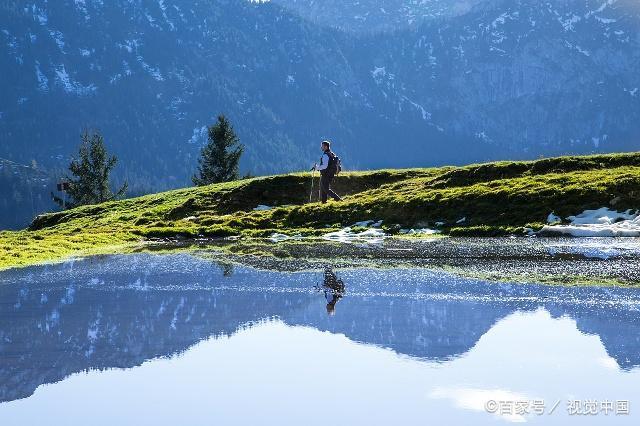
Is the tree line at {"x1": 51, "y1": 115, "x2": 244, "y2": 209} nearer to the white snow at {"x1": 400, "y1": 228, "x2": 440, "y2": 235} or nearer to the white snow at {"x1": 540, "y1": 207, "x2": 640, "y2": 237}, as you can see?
the white snow at {"x1": 400, "y1": 228, "x2": 440, "y2": 235}

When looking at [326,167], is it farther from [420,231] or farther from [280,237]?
[420,231]

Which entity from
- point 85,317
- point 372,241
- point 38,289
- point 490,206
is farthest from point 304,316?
point 490,206

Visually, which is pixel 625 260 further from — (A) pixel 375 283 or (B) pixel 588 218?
(B) pixel 588 218

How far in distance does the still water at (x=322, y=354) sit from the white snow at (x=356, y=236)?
1281cm

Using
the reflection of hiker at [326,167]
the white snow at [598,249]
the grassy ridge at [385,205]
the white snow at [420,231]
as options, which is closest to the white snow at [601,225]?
the grassy ridge at [385,205]

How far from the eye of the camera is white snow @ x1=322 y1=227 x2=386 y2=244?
2948 centimetres

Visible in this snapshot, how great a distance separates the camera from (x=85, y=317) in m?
13.1

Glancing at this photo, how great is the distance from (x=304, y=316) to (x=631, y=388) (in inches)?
233

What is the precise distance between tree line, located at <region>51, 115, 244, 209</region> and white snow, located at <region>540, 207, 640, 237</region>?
278 feet

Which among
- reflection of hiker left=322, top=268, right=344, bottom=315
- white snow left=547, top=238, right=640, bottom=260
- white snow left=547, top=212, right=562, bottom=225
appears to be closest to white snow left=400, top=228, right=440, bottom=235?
white snow left=547, top=212, right=562, bottom=225

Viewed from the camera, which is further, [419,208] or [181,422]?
[419,208]

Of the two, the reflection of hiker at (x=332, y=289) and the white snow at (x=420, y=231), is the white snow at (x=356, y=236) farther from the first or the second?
the reflection of hiker at (x=332, y=289)

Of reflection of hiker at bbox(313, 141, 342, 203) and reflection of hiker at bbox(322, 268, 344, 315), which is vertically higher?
reflection of hiker at bbox(313, 141, 342, 203)

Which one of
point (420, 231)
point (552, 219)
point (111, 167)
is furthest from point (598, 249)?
point (111, 167)
